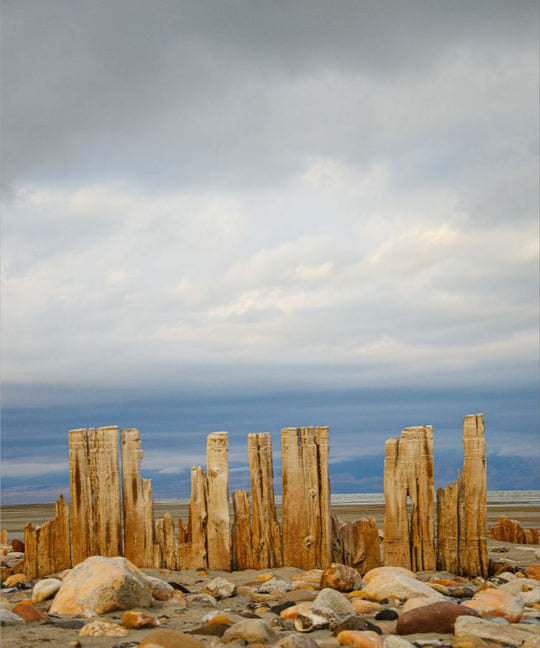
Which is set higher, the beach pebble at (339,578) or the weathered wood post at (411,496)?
the weathered wood post at (411,496)

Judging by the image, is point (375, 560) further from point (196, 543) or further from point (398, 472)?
point (196, 543)

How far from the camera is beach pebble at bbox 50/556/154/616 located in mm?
7930

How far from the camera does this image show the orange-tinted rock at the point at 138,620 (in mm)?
7281

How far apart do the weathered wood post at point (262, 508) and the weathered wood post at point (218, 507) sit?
0.37 metres

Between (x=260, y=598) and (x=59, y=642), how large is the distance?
2.71 m

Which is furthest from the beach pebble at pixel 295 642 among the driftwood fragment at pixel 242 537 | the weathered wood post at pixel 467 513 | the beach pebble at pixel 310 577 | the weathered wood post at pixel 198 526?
the weathered wood post at pixel 467 513

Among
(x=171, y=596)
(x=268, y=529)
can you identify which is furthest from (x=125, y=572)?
(x=268, y=529)

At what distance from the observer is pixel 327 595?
806 cm

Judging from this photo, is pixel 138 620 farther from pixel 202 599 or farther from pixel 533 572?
pixel 533 572

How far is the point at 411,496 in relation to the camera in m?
10.4

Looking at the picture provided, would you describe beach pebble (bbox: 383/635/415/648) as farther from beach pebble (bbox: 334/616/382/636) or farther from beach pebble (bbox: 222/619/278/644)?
beach pebble (bbox: 222/619/278/644)

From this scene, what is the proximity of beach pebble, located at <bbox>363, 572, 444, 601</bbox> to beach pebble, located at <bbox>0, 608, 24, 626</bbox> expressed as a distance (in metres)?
3.92

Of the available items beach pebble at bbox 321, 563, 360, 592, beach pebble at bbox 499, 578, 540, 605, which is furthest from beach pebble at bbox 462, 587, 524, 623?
beach pebble at bbox 321, 563, 360, 592

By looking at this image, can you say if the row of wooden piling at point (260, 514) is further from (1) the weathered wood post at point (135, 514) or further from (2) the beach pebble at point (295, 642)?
(2) the beach pebble at point (295, 642)
